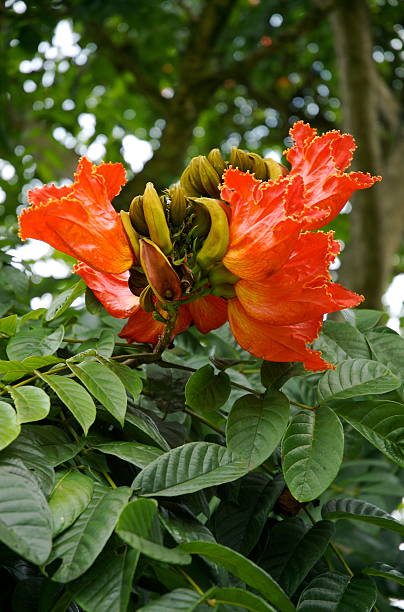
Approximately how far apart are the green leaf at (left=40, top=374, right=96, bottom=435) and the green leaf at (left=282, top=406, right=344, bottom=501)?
19 centimetres

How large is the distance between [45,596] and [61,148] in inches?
101

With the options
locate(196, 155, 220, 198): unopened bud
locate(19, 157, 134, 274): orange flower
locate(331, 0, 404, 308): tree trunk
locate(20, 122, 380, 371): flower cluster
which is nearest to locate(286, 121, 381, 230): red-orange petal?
locate(20, 122, 380, 371): flower cluster

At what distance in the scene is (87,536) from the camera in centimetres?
51

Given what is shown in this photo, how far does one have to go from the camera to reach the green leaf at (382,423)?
2.21 ft

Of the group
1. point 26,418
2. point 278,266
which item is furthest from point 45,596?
point 278,266

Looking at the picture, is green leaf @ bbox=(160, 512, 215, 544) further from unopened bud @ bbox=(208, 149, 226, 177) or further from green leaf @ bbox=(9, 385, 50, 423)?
unopened bud @ bbox=(208, 149, 226, 177)

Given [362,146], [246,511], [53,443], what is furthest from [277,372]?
[362,146]

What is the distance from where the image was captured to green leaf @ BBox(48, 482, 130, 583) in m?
0.48

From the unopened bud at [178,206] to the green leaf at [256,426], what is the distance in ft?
0.69

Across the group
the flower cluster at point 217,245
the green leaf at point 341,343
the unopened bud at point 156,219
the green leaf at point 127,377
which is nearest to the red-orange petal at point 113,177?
the flower cluster at point 217,245

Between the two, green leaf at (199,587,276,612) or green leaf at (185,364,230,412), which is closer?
green leaf at (199,587,276,612)

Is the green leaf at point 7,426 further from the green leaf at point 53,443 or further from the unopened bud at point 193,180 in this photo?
the unopened bud at point 193,180

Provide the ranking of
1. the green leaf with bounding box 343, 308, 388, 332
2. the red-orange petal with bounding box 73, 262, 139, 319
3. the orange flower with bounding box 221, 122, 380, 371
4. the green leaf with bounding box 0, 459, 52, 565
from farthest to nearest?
the green leaf with bounding box 343, 308, 388, 332
the red-orange petal with bounding box 73, 262, 139, 319
the orange flower with bounding box 221, 122, 380, 371
the green leaf with bounding box 0, 459, 52, 565

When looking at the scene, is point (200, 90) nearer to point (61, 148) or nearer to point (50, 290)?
point (61, 148)
